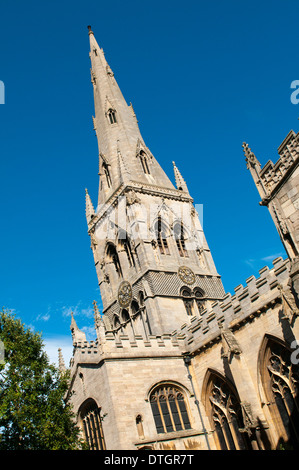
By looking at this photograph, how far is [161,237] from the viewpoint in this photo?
3114 centimetres

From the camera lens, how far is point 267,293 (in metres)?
17.1

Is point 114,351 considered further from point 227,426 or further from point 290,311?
point 290,311

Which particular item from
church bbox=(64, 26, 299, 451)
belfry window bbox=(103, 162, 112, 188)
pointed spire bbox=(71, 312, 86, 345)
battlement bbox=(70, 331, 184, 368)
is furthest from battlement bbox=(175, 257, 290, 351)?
belfry window bbox=(103, 162, 112, 188)

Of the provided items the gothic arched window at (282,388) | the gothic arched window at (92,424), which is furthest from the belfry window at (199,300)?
the gothic arched window at (282,388)

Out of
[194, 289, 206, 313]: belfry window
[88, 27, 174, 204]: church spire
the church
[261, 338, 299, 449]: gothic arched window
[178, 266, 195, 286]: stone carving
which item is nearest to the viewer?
the church

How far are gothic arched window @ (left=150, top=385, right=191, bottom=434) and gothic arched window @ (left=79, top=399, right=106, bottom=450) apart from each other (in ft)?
7.74

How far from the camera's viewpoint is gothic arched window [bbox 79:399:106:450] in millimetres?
19062

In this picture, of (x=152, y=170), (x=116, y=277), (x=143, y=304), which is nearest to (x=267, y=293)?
(x=143, y=304)

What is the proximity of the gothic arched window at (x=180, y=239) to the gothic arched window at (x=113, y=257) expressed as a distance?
4.48 m

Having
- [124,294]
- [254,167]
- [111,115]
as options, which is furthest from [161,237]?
[254,167]

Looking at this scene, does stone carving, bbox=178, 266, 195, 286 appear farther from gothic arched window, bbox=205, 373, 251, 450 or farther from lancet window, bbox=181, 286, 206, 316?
gothic arched window, bbox=205, 373, 251, 450

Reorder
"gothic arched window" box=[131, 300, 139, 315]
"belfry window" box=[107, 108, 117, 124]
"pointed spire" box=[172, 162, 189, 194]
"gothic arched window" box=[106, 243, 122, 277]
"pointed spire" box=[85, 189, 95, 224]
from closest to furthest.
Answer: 1. "gothic arched window" box=[131, 300, 139, 315]
2. "gothic arched window" box=[106, 243, 122, 277]
3. "pointed spire" box=[172, 162, 189, 194]
4. "pointed spire" box=[85, 189, 95, 224]
5. "belfry window" box=[107, 108, 117, 124]

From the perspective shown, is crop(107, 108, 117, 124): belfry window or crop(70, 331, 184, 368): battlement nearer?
crop(70, 331, 184, 368): battlement

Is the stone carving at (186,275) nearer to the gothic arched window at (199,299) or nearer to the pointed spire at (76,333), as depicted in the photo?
the gothic arched window at (199,299)
